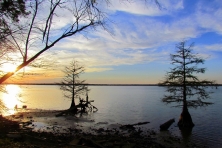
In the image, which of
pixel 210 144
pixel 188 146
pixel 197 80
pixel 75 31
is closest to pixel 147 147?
pixel 188 146

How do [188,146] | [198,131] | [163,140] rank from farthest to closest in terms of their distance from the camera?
1. [198,131]
2. [163,140]
3. [188,146]

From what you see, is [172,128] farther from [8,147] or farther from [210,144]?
[8,147]

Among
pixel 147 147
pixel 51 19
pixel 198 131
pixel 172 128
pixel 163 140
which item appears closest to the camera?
pixel 51 19

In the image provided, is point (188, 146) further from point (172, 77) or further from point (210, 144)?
point (172, 77)

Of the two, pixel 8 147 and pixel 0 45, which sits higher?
pixel 0 45

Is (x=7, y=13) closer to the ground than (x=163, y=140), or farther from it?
farther from it

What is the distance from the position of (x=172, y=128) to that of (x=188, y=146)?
8595mm

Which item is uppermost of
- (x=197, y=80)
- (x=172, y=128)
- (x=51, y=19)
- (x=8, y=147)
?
(x=51, y=19)

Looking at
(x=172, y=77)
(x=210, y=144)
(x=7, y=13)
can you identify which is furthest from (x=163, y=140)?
(x=7, y=13)

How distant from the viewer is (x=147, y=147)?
15312 millimetres

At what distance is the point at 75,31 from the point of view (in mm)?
7414

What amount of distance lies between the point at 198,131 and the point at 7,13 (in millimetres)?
25088

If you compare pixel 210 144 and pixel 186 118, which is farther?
pixel 186 118

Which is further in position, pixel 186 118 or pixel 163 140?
pixel 186 118
